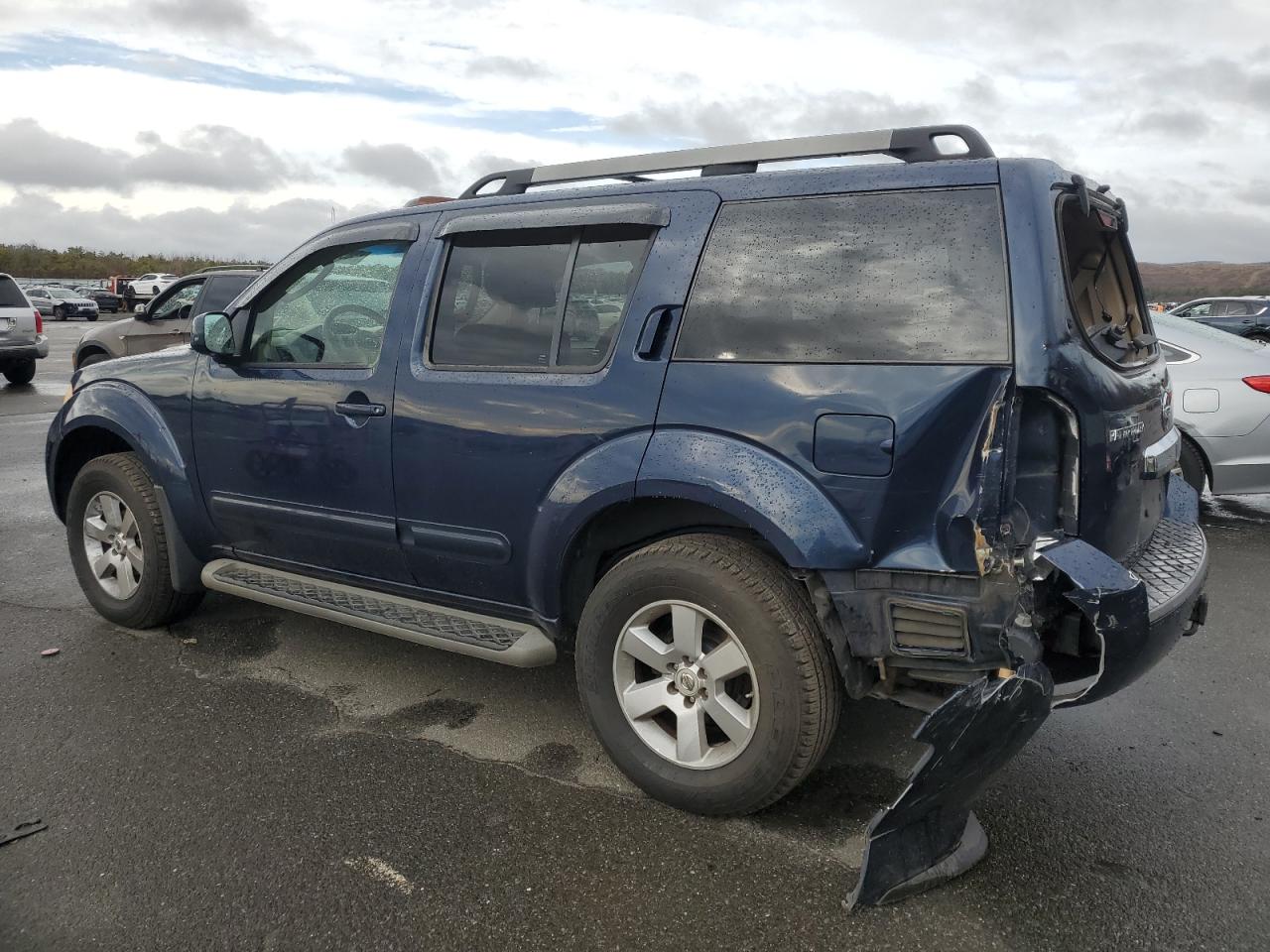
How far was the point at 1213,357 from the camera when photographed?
645 centimetres

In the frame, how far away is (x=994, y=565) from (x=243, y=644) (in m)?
3.33

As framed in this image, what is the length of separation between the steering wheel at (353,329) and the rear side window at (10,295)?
14.2 metres

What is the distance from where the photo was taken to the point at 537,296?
11.0 ft

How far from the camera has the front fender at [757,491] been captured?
2652 millimetres

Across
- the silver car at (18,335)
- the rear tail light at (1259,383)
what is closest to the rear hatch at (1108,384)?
the rear tail light at (1259,383)

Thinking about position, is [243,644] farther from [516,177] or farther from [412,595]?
[516,177]

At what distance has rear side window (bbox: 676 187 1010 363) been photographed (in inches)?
102

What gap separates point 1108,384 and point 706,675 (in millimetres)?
1395

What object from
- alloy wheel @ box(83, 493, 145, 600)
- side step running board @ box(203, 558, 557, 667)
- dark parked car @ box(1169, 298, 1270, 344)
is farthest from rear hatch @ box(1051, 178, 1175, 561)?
dark parked car @ box(1169, 298, 1270, 344)

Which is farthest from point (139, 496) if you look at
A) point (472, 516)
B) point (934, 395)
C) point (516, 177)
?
point (934, 395)

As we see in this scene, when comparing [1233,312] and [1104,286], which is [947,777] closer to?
[1104,286]

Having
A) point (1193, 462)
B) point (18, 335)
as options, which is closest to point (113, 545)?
point (1193, 462)

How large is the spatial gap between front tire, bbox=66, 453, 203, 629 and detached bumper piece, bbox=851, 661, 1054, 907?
3324 mm

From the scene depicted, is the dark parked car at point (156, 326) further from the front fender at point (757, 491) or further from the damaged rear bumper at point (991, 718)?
→ the damaged rear bumper at point (991, 718)
